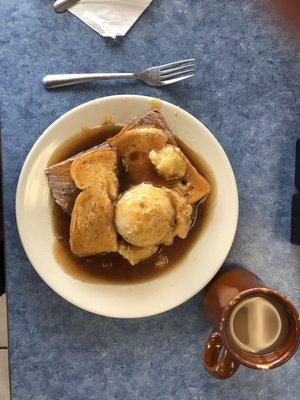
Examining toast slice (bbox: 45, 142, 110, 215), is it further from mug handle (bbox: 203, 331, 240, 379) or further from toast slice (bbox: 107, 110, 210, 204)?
mug handle (bbox: 203, 331, 240, 379)

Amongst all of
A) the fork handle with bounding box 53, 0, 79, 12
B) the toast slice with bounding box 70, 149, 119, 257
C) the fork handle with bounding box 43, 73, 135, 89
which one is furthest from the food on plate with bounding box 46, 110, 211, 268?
the fork handle with bounding box 53, 0, 79, 12

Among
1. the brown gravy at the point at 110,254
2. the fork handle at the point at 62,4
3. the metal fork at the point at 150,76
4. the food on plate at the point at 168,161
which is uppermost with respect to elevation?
the fork handle at the point at 62,4

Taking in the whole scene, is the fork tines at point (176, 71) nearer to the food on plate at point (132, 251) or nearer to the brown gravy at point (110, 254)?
the brown gravy at point (110, 254)

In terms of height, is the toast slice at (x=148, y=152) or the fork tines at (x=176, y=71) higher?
the fork tines at (x=176, y=71)

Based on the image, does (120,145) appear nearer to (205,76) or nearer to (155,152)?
(155,152)

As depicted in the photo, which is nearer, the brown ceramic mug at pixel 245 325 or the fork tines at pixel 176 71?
the brown ceramic mug at pixel 245 325

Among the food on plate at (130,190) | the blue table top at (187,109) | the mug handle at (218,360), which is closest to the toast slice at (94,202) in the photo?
the food on plate at (130,190)

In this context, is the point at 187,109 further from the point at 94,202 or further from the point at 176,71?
the point at 94,202

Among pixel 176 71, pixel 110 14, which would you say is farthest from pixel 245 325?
pixel 110 14
